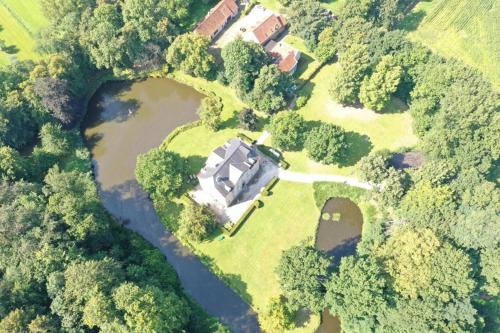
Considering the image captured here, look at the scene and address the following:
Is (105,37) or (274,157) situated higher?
(105,37)

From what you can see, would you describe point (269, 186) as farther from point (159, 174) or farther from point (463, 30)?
point (463, 30)

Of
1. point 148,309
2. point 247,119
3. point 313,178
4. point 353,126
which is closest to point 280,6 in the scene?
point 247,119

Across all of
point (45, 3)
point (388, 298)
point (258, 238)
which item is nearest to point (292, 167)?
point (258, 238)

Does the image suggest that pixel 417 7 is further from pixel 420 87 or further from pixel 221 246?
pixel 221 246

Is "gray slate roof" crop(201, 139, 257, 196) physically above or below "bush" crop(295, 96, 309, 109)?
below

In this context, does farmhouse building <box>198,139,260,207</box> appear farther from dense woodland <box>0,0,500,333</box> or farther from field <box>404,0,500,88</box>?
field <box>404,0,500,88</box>

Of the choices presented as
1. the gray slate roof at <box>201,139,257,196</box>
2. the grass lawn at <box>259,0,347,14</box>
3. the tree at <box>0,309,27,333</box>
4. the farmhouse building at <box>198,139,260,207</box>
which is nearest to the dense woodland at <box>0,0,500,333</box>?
the tree at <box>0,309,27,333</box>
